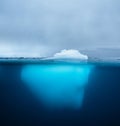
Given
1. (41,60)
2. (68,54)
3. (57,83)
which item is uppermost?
(68,54)

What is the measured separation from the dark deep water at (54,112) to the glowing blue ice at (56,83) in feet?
1.29

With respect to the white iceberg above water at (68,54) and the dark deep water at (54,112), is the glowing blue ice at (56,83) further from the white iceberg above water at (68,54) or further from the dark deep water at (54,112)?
the white iceberg above water at (68,54)

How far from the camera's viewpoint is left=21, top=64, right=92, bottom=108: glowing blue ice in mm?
9531

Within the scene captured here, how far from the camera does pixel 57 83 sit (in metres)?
9.91

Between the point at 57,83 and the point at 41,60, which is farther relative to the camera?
the point at 57,83

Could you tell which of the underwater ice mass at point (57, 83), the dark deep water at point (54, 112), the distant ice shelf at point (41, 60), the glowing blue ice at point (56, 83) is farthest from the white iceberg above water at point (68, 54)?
the dark deep water at point (54, 112)

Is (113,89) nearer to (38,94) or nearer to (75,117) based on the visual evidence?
(75,117)

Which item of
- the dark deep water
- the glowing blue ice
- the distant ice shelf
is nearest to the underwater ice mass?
the glowing blue ice

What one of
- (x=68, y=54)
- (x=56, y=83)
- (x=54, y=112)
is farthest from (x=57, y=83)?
(x=68, y=54)

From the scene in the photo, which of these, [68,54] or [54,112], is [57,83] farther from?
[68,54]

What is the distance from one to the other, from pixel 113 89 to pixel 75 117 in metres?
3.33

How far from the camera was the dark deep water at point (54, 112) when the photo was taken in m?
9.33

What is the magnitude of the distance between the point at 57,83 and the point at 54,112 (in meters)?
1.71

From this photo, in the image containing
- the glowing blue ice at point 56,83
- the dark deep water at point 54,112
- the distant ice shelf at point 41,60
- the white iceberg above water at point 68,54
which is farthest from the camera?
the glowing blue ice at point 56,83
